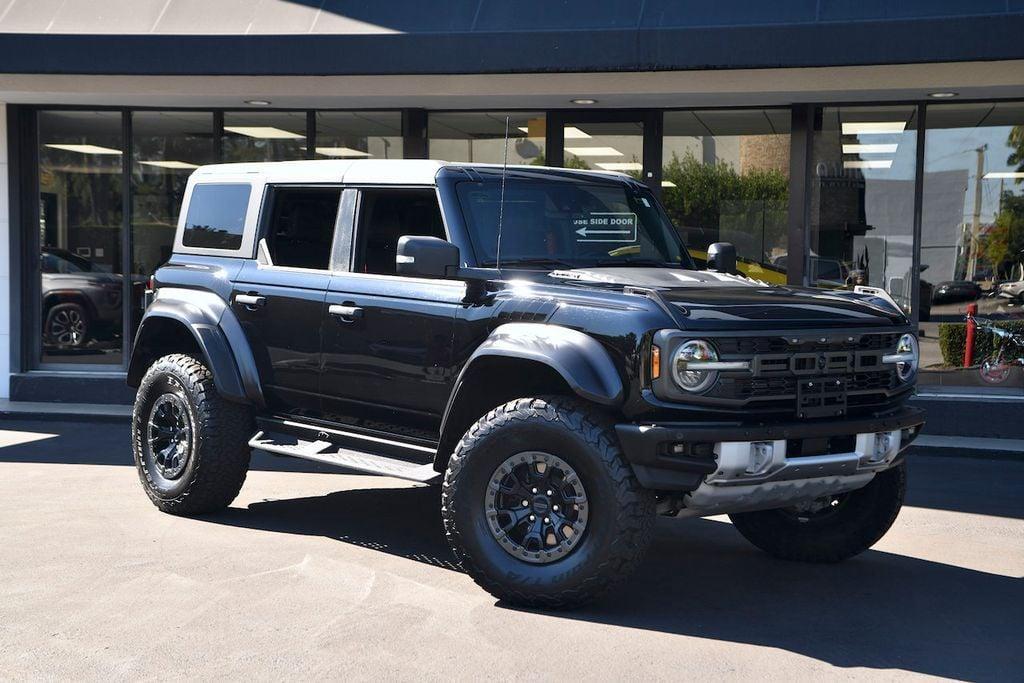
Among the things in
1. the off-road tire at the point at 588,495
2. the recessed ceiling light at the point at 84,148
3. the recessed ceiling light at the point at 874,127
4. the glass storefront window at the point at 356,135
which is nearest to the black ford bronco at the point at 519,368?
the off-road tire at the point at 588,495

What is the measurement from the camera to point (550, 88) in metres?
11.6

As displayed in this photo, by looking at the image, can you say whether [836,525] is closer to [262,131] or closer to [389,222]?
[389,222]

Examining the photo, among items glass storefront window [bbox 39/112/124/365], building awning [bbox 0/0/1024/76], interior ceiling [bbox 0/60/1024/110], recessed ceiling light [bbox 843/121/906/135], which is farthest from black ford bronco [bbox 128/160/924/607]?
glass storefront window [bbox 39/112/124/365]

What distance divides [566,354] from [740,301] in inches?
32.6

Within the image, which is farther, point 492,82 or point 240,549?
point 492,82

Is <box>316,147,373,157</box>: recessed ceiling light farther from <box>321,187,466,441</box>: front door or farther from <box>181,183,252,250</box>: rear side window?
<box>321,187,466,441</box>: front door

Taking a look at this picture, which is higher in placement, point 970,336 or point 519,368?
point 519,368

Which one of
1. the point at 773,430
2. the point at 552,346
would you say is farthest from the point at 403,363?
A: the point at 773,430

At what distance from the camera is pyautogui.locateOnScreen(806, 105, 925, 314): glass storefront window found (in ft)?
39.5

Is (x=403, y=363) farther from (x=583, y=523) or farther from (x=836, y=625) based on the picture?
(x=836, y=625)

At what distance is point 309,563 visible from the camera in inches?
248

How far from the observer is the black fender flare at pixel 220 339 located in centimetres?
704

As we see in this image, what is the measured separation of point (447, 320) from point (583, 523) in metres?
1.33

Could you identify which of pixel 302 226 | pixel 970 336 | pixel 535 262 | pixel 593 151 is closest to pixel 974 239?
pixel 970 336
